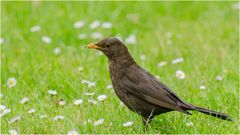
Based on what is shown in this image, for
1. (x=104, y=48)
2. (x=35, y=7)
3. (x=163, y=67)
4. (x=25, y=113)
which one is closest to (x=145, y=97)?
(x=104, y=48)

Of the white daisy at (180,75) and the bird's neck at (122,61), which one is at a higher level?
the bird's neck at (122,61)

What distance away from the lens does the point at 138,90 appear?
18.5 ft

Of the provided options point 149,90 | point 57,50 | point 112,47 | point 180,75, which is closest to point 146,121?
point 149,90

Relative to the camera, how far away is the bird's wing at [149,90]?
18.2ft

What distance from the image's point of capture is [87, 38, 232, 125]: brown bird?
18.2 feet

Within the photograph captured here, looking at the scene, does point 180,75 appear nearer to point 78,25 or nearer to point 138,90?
point 138,90

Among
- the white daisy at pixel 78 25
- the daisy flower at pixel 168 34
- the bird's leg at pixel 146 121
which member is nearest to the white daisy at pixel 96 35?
the white daisy at pixel 78 25

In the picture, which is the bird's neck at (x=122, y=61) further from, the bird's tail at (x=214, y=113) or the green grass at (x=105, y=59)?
the bird's tail at (x=214, y=113)

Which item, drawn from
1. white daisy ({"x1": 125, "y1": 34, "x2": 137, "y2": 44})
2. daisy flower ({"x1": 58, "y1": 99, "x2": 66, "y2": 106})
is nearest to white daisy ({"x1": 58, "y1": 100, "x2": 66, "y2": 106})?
daisy flower ({"x1": 58, "y1": 99, "x2": 66, "y2": 106})

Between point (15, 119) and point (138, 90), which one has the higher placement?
point (138, 90)

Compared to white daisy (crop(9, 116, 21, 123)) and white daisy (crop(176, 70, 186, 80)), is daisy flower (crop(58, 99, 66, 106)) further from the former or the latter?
white daisy (crop(176, 70, 186, 80))

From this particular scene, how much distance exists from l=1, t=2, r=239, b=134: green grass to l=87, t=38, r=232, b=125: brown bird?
14 cm

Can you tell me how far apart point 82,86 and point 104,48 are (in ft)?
2.96

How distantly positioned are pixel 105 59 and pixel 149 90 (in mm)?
2195
